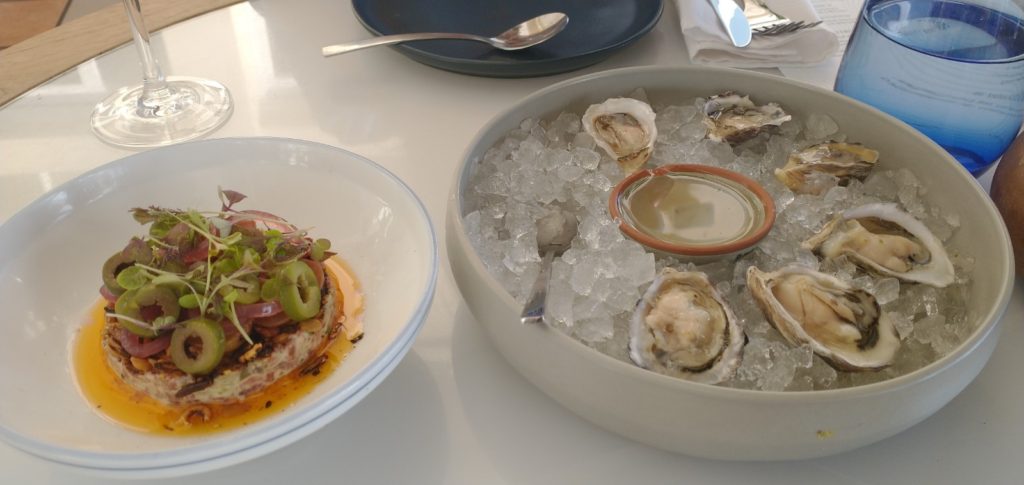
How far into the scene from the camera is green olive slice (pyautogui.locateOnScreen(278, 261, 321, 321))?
0.73 meters

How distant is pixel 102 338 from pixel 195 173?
0.24m

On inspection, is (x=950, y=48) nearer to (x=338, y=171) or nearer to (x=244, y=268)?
(x=338, y=171)

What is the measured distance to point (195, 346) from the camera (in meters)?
0.70

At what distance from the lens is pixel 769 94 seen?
990mm

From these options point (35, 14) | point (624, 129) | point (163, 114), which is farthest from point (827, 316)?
point (35, 14)

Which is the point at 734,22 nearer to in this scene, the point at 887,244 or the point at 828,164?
the point at 828,164

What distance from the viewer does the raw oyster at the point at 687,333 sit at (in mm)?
666

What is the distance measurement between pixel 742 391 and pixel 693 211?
0.31 meters

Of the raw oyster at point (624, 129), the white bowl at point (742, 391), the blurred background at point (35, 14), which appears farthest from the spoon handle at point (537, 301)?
the blurred background at point (35, 14)

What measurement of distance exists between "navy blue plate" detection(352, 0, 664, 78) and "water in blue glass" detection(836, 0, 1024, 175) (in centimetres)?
36

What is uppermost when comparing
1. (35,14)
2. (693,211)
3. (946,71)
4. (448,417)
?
(946,71)

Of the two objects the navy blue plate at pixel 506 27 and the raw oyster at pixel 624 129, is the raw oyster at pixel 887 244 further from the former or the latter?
the navy blue plate at pixel 506 27

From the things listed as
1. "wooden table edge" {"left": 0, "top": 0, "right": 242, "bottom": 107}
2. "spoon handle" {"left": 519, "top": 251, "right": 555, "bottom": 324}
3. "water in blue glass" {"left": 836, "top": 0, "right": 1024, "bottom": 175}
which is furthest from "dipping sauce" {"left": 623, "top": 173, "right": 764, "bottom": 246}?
"wooden table edge" {"left": 0, "top": 0, "right": 242, "bottom": 107}

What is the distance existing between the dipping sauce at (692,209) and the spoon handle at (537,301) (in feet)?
0.51
